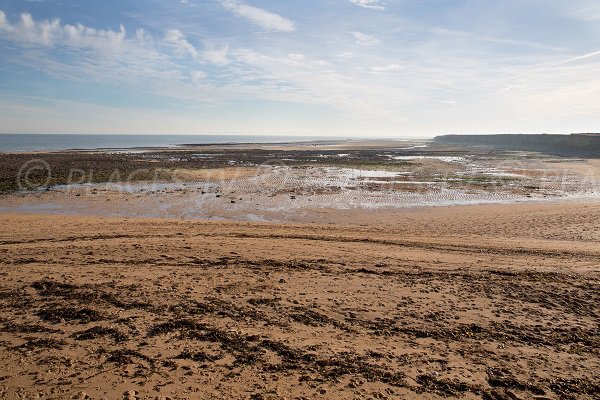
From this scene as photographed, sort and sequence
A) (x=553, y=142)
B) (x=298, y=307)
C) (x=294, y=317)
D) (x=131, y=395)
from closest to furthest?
(x=131, y=395) → (x=294, y=317) → (x=298, y=307) → (x=553, y=142)

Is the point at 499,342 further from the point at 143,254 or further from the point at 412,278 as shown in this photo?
the point at 143,254

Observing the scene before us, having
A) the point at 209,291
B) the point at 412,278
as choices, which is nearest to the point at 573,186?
the point at 412,278

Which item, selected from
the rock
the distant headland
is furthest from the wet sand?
the distant headland

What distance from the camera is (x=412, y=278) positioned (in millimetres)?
7566

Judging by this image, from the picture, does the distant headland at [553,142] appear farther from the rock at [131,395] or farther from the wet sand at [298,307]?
the rock at [131,395]

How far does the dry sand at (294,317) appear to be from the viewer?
430 centimetres

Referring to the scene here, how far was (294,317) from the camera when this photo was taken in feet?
19.1

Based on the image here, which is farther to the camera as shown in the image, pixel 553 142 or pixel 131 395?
pixel 553 142

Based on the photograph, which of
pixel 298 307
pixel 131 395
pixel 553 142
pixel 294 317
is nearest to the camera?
pixel 131 395

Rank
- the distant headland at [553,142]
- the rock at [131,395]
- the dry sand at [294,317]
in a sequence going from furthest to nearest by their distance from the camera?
the distant headland at [553,142] < the dry sand at [294,317] < the rock at [131,395]

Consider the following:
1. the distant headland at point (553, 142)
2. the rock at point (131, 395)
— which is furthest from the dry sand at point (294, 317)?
the distant headland at point (553, 142)

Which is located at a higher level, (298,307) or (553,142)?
(553,142)

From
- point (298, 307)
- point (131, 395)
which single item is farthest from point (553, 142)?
point (131, 395)

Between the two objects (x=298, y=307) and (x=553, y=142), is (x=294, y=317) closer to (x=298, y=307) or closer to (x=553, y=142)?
(x=298, y=307)
